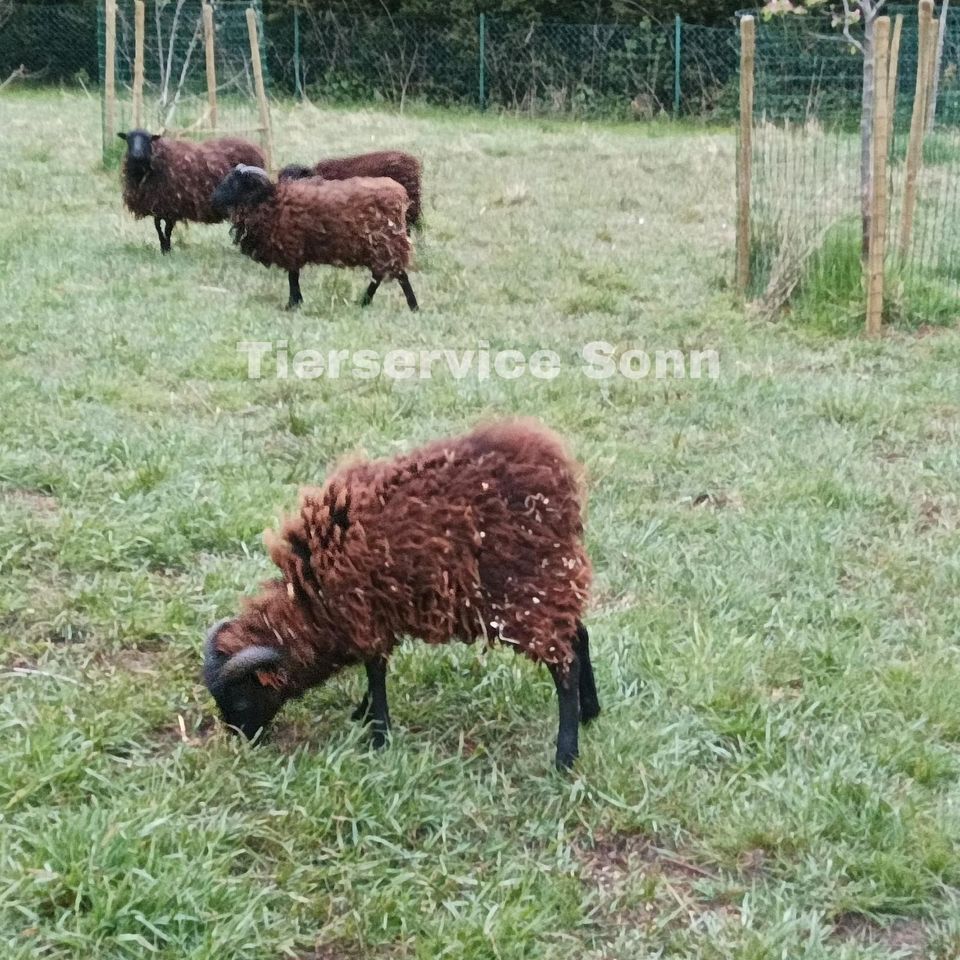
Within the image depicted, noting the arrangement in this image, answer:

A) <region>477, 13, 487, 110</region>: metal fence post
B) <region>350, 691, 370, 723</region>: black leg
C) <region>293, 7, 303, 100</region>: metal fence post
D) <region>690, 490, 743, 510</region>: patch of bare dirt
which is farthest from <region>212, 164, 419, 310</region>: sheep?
<region>293, 7, 303, 100</region>: metal fence post

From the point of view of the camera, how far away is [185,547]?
419cm

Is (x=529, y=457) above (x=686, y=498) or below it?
above

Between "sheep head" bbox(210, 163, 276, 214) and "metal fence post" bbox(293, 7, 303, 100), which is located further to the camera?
"metal fence post" bbox(293, 7, 303, 100)

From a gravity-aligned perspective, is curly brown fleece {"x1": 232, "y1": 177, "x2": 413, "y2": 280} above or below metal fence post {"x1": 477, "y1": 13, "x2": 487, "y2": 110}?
below

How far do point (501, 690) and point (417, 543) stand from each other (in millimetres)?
729

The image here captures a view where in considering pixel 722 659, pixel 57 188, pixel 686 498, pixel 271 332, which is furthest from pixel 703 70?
pixel 722 659

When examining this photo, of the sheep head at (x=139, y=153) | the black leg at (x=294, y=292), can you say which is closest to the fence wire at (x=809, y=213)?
the black leg at (x=294, y=292)

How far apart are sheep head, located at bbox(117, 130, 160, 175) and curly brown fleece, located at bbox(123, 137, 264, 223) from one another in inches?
1.5

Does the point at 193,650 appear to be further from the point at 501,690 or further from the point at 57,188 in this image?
the point at 57,188

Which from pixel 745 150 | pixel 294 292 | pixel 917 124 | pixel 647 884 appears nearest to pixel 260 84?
pixel 294 292

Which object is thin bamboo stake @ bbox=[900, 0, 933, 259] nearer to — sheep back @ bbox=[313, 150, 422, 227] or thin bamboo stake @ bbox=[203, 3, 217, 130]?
sheep back @ bbox=[313, 150, 422, 227]

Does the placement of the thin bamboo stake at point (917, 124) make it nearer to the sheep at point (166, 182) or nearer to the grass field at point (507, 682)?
the grass field at point (507, 682)

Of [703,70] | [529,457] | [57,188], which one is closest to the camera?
[529,457]

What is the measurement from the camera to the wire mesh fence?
44.9 feet
